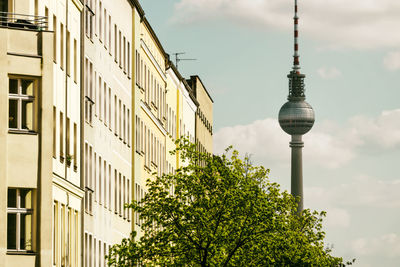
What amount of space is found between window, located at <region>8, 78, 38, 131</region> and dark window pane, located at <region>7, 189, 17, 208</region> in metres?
2.05

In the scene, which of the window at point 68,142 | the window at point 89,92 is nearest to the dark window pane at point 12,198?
the window at point 68,142

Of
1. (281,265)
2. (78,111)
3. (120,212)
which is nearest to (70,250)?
(78,111)

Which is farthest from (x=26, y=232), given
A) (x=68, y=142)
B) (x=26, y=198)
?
(x=68, y=142)

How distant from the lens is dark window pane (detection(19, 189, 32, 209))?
44953 mm

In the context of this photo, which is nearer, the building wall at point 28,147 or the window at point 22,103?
the building wall at point 28,147

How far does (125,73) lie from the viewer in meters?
73.6

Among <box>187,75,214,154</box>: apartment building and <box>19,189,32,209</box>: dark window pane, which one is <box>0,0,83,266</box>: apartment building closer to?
<box>19,189,32,209</box>: dark window pane

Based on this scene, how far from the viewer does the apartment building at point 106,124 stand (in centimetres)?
6103

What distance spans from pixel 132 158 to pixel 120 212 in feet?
16.6

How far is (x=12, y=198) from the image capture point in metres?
44.6

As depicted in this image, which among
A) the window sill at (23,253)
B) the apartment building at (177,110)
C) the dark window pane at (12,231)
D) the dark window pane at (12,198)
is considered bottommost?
the window sill at (23,253)

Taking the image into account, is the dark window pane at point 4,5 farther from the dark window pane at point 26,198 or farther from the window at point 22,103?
the dark window pane at point 26,198

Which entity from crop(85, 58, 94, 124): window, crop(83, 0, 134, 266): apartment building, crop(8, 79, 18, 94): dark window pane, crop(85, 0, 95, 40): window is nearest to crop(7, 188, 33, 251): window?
crop(8, 79, 18, 94): dark window pane

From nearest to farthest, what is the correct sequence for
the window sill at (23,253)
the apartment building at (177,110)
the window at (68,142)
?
the window sill at (23,253) < the window at (68,142) < the apartment building at (177,110)
